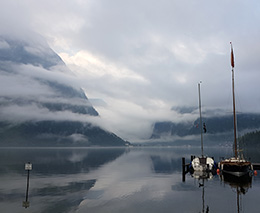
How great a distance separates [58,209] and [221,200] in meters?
20.9

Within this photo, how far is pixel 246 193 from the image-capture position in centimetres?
3706

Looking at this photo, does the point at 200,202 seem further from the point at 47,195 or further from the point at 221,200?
the point at 47,195

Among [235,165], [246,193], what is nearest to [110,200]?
[246,193]

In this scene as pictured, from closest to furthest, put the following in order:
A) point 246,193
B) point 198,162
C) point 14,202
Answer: point 14,202
point 246,193
point 198,162

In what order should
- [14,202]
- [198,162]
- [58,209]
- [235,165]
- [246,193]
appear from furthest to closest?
[198,162]
[235,165]
[246,193]
[14,202]
[58,209]

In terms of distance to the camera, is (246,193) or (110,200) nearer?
(110,200)

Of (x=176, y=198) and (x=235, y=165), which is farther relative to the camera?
(x=235, y=165)

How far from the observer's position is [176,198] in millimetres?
33531

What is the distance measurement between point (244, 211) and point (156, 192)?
1364 cm

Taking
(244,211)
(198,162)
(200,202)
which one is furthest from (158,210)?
(198,162)

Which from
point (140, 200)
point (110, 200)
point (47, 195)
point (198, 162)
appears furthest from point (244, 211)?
point (198, 162)

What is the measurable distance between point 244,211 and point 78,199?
20189 mm

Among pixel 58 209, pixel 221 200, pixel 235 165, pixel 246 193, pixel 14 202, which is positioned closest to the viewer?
pixel 58 209

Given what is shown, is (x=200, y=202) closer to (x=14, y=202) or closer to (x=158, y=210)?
(x=158, y=210)
